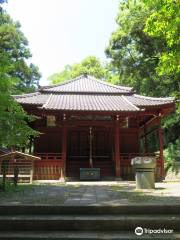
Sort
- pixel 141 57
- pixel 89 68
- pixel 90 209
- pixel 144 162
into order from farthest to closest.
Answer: pixel 89 68
pixel 141 57
pixel 144 162
pixel 90 209

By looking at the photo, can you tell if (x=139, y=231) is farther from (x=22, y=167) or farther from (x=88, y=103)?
(x=88, y=103)

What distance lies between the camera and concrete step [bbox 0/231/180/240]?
15.5ft

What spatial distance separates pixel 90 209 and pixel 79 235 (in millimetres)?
778

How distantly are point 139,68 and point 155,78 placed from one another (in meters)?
2.73

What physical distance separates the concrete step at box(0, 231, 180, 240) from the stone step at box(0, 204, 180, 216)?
568 mm

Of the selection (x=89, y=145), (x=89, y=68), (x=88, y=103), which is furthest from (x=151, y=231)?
(x=89, y=68)

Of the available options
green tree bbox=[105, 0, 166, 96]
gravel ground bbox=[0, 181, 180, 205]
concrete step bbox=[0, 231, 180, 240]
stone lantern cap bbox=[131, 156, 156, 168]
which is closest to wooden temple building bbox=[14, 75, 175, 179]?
stone lantern cap bbox=[131, 156, 156, 168]

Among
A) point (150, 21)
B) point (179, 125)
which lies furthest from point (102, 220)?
point (179, 125)

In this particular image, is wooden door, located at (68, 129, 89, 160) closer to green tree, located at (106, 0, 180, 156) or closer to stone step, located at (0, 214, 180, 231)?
green tree, located at (106, 0, 180, 156)

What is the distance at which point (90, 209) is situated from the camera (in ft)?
18.3

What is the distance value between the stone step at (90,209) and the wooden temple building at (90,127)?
380 inches

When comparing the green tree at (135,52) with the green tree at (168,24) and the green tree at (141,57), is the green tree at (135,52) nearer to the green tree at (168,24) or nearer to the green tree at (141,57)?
the green tree at (141,57)

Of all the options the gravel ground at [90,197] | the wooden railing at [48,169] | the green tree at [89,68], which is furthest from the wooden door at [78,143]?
the green tree at [89,68]

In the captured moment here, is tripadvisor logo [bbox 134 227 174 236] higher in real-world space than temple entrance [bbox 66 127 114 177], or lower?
lower
